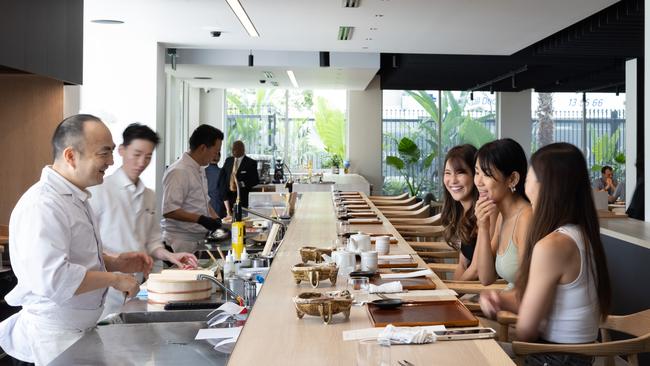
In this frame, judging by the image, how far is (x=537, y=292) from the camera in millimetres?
2762

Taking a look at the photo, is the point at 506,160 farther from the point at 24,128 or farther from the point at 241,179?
the point at 241,179

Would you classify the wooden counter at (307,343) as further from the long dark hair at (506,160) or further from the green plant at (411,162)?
the green plant at (411,162)

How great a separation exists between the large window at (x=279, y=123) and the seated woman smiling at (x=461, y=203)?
12313mm

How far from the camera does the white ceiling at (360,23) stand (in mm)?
8070

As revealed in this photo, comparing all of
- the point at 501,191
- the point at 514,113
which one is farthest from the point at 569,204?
the point at 514,113

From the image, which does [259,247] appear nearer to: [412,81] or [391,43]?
[391,43]

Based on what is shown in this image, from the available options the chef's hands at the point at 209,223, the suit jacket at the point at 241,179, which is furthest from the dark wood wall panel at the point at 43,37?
the suit jacket at the point at 241,179

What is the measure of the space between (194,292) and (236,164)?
741 centimetres

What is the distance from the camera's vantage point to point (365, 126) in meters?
16.6

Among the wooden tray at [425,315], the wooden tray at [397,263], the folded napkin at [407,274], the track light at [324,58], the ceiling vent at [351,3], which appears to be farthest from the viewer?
the track light at [324,58]

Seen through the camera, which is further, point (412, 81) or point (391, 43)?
point (412, 81)

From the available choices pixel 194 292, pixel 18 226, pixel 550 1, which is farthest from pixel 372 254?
pixel 550 1

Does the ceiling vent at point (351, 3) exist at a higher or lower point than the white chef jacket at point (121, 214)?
higher

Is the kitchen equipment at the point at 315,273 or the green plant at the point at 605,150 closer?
the kitchen equipment at the point at 315,273
